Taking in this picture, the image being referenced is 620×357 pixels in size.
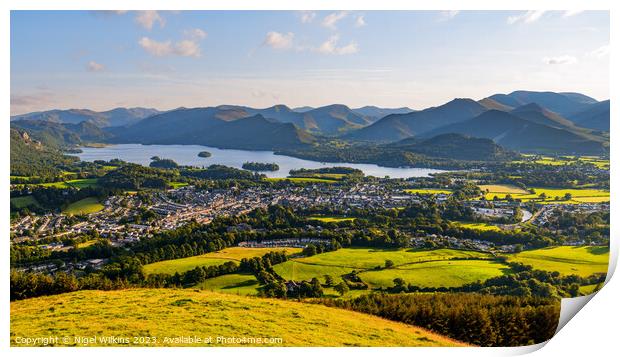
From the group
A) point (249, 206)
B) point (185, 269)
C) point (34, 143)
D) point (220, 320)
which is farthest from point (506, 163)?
point (34, 143)

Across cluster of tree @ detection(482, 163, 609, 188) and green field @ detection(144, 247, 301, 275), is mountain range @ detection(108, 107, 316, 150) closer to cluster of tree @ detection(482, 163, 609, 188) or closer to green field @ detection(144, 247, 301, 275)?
cluster of tree @ detection(482, 163, 609, 188)

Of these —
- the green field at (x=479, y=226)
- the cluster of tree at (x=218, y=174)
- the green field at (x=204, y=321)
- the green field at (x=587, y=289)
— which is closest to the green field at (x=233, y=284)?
the green field at (x=204, y=321)

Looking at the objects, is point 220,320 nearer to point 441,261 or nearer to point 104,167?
A: point 441,261

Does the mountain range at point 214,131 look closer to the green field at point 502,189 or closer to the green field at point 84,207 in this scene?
the green field at point 84,207

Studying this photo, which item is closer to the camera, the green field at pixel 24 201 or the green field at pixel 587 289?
the green field at pixel 587 289

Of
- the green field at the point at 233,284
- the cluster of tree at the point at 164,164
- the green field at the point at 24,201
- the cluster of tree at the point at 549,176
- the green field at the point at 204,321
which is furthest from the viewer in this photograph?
the cluster of tree at the point at 164,164

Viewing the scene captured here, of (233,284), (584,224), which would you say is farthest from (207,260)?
(584,224)

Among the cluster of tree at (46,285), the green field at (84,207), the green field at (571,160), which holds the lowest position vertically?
the cluster of tree at (46,285)
